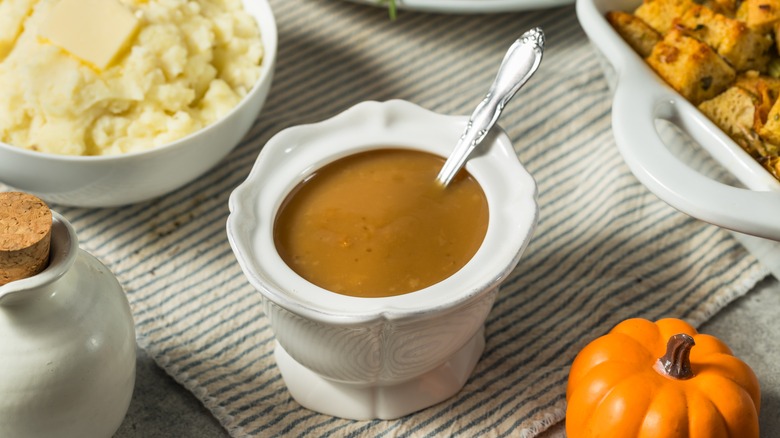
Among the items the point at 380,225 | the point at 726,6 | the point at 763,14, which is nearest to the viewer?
the point at 380,225

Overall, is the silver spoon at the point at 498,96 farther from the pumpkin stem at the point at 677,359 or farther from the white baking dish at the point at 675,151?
the pumpkin stem at the point at 677,359

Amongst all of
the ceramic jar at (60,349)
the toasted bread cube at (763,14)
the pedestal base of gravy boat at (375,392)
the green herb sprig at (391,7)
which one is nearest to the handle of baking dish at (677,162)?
the toasted bread cube at (763,14)

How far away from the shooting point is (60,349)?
1.76m

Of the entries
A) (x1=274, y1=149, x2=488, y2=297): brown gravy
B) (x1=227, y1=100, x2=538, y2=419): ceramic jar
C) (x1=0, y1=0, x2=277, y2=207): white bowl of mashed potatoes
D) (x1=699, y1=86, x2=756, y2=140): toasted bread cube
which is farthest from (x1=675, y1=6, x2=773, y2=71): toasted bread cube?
(x1=0, y1=0, x2=277, y2=207): white bowl of mashed potatoes

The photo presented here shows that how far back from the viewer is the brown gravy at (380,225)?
1858mm

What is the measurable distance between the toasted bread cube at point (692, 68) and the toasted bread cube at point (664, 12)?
0.11m

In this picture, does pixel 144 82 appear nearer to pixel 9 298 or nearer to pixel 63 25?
pixel 63 25

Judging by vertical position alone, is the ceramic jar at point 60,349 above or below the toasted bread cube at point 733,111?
below

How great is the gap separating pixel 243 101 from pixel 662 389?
1.27 metres

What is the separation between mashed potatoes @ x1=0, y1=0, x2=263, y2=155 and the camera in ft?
7.52

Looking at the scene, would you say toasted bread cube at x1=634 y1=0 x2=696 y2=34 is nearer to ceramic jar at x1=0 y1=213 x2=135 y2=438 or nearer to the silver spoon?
the silver spoon

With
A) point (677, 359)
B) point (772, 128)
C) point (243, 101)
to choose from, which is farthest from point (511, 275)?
point (243, 101)

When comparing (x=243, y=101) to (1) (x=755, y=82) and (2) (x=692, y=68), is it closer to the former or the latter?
(2) (x=692, y=68)

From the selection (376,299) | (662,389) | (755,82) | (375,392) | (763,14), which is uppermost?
(763,14)
